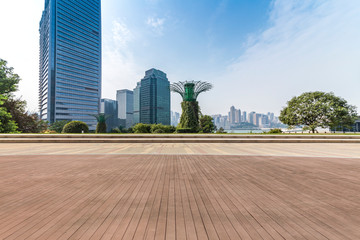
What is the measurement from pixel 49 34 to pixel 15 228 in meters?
139

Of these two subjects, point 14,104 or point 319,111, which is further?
point 319,111

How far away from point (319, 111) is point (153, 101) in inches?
5347

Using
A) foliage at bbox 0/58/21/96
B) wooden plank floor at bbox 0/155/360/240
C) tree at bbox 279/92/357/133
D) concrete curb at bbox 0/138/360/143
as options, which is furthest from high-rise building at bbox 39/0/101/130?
wooden plank floor at bbox 0/155/360/240

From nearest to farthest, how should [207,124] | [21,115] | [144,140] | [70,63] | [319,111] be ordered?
1. [144,140]
2. [21,115]
3. [319,111]
4. [207,124]
5. [70,63]

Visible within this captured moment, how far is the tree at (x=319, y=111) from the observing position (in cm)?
2514

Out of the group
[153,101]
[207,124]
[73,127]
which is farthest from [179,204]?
[153,101]

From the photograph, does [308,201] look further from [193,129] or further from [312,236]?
[193,129]

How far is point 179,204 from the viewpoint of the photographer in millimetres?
2938

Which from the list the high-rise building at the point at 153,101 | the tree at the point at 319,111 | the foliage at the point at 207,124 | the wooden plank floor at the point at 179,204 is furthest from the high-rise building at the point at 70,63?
the wooden plank floor at the point at 179,204

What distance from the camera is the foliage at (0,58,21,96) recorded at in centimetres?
2290

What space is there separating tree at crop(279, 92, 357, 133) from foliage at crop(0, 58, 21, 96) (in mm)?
47756

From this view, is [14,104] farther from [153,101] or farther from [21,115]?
[153,101]

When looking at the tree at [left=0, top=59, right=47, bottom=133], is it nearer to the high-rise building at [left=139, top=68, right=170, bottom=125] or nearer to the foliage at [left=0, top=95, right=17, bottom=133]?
the foliage at [left=0, top=95, right=17, bottom=133]

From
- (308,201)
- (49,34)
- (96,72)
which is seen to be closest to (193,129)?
(308,201)
